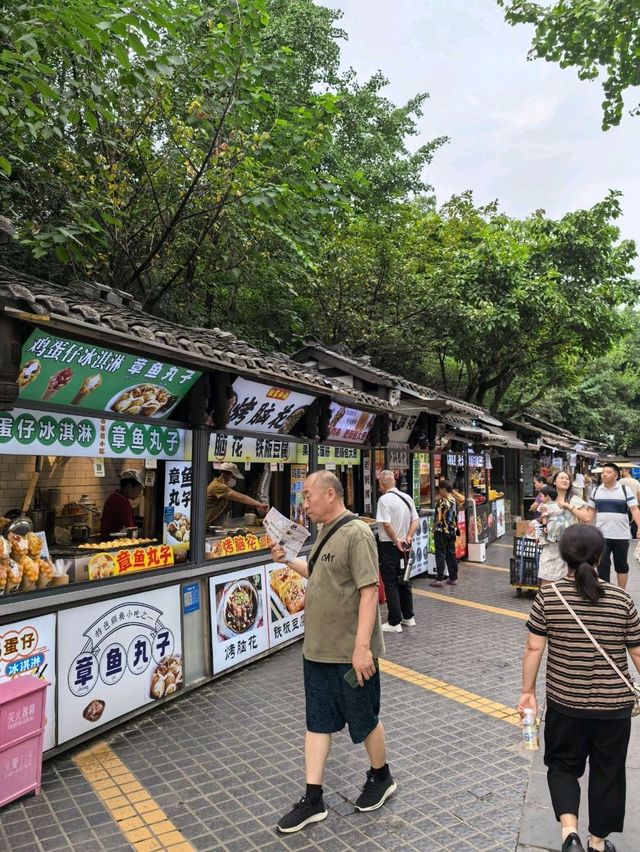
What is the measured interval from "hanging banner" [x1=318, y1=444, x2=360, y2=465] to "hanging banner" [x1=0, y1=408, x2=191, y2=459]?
9.92 feet

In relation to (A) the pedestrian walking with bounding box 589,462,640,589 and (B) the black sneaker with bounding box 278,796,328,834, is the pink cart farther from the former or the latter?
(A) the pedestrian walking with bounding box 589,462,640,589

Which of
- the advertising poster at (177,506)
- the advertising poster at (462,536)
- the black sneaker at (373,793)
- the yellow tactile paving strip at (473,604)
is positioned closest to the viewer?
the black sneaker at (373,793)

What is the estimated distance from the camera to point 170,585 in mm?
5219

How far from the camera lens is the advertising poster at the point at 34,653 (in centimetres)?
374

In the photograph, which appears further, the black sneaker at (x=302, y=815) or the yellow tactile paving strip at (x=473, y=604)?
the yellow tactile paving strip at (x=473, y=604)

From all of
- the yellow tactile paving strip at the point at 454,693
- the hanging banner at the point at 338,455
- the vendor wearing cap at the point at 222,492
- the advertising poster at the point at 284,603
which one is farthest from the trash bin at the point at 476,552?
the vendor wearing cap at the point at 222,492

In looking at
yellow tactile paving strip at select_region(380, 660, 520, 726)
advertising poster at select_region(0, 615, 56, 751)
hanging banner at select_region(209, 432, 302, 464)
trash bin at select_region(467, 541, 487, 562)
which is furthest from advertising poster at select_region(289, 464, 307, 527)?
trash bin at select_region(467, 541, 487, 562)

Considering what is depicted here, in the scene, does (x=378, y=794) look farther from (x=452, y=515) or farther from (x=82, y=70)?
(x=82, y=70)

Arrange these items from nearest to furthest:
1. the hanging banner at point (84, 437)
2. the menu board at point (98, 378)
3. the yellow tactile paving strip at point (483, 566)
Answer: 1. the menu board at point (98, 378)
2. the hanging banner at point (84, 437)
3. the yellow tactile paving strip at point (483, 566)

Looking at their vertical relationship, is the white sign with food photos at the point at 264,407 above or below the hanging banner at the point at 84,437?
above

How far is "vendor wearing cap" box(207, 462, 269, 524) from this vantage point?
6859 mm

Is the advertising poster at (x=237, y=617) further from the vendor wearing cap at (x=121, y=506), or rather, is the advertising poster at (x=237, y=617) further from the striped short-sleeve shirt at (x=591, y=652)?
the striped short-sleeve shirt at (x=591, y=652)

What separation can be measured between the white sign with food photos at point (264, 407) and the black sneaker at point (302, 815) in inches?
146

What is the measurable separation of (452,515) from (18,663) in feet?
25.3
